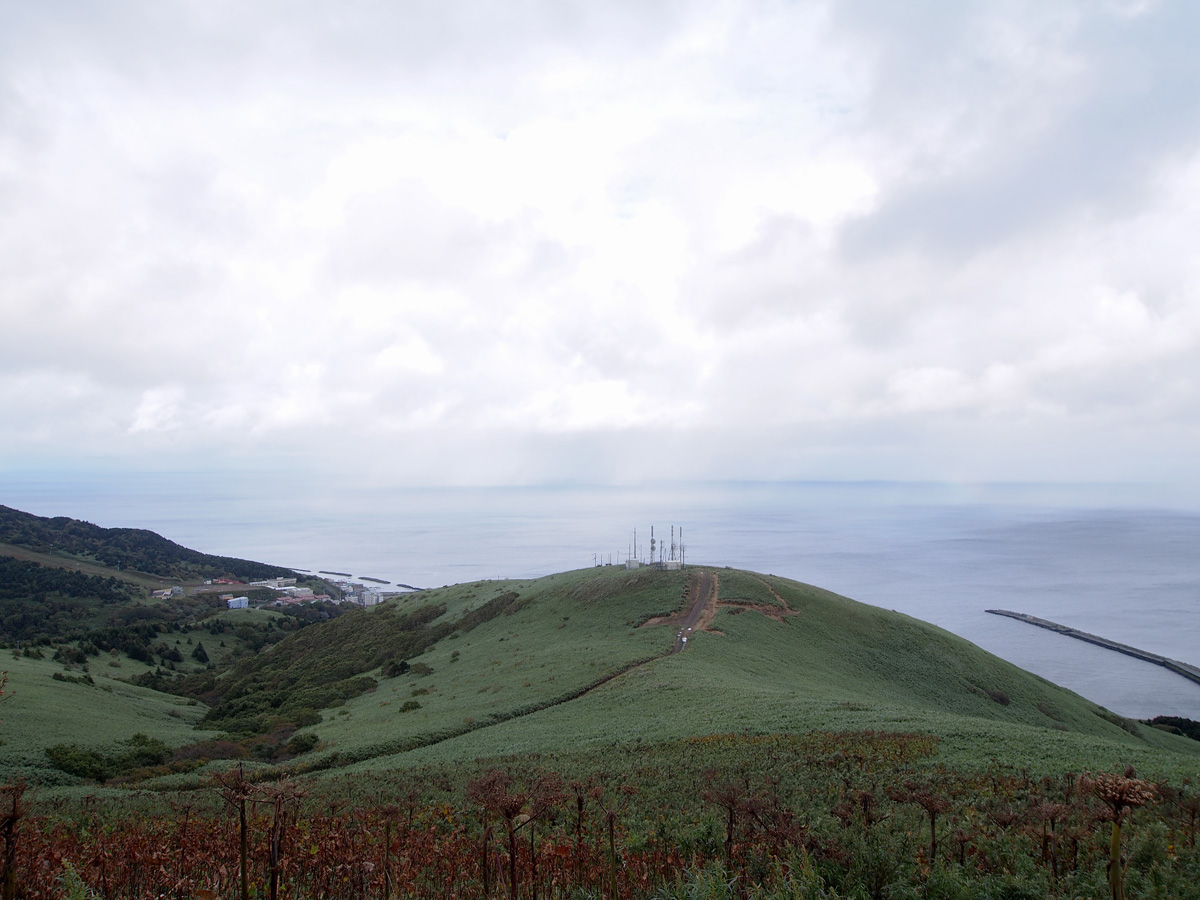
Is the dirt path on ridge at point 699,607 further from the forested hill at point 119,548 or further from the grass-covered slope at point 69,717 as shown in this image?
the forested hill at point 119,548

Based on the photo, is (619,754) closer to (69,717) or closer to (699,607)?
(69,717)

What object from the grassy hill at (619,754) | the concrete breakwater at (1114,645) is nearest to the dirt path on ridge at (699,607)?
the grassy hill at (619,754)

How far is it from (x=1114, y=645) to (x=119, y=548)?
596ft

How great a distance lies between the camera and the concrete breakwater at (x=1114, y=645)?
65750 mm

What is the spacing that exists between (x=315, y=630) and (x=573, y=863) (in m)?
67.1

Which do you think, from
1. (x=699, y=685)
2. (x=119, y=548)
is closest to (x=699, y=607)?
(x=699, y=685)

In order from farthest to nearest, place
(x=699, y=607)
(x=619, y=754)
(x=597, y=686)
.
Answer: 1. (x=699, y=607)
2. (x=597, y=686)
3. (x=619, y=754)

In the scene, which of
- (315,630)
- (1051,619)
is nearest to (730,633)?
(315,630)

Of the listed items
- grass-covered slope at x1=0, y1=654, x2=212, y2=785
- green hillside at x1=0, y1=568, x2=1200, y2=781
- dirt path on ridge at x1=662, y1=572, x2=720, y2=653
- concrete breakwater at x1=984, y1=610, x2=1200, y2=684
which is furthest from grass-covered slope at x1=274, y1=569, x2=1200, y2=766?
concrete breakwater at x1=984, y1=610, x2=1200, y2=684

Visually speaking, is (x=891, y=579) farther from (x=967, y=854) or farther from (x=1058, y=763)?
(x=967, y=854)

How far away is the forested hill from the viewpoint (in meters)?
123

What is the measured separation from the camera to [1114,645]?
7719 cm

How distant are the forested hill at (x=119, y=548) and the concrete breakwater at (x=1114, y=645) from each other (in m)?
146

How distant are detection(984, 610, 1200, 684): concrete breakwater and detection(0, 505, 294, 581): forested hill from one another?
146m
